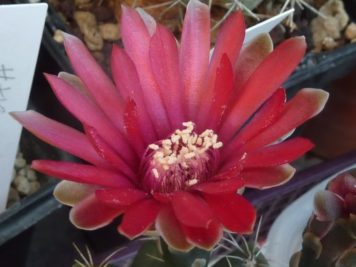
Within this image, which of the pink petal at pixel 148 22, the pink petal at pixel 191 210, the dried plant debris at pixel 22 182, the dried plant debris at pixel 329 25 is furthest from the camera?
the dried plant debris at pixel 329 25

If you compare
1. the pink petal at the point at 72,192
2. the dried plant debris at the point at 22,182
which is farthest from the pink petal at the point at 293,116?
the dried plant debris at the point at 22,182

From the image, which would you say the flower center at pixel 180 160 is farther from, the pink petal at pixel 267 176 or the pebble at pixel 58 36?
the pebble at pixel 58 36

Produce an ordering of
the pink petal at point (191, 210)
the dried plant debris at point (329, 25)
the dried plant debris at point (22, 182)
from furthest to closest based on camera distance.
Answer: the dried plant debris at point (329, 25) < the dried plant debris at point (22, 182) < the pink petal at point (191, 210)

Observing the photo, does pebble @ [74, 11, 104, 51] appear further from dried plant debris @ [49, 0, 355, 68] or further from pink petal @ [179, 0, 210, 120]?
pink petal @ [179, 0, 210, 120]

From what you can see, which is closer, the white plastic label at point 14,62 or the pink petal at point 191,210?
the pink petal at point 191,210

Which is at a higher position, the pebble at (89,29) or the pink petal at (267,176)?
the pink petal at (267,176)

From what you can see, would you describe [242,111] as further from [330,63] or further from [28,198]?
[330,63]

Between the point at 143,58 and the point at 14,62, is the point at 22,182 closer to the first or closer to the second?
the point at 14,62
